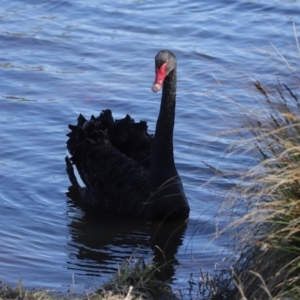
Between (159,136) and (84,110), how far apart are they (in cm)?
212

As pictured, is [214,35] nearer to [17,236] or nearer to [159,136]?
[159,136]

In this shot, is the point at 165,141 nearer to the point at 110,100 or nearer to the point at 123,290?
the point at 110,100

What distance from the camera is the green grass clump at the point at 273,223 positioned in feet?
12.1

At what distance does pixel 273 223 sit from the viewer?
3.87m

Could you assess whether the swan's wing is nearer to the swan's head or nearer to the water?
the water

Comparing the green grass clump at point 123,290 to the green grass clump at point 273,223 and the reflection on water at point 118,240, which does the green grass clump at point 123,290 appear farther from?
the reflection on water at point 118,240

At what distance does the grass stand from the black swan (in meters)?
1.87

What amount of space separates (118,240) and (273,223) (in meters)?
2.26

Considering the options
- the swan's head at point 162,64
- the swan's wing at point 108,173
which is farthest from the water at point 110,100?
the swan's head at point 162,64

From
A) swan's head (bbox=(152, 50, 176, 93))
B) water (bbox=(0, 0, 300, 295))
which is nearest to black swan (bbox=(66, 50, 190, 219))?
swan's head (bbox=(152, 50, 176, 93))

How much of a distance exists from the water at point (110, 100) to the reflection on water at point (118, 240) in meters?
0.01

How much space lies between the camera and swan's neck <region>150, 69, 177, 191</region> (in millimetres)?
6363

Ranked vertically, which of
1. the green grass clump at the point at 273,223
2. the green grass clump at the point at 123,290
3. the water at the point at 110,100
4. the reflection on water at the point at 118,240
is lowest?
the reflection on water at the point at 118,240

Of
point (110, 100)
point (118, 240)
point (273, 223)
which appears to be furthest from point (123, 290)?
point (110, 100)
